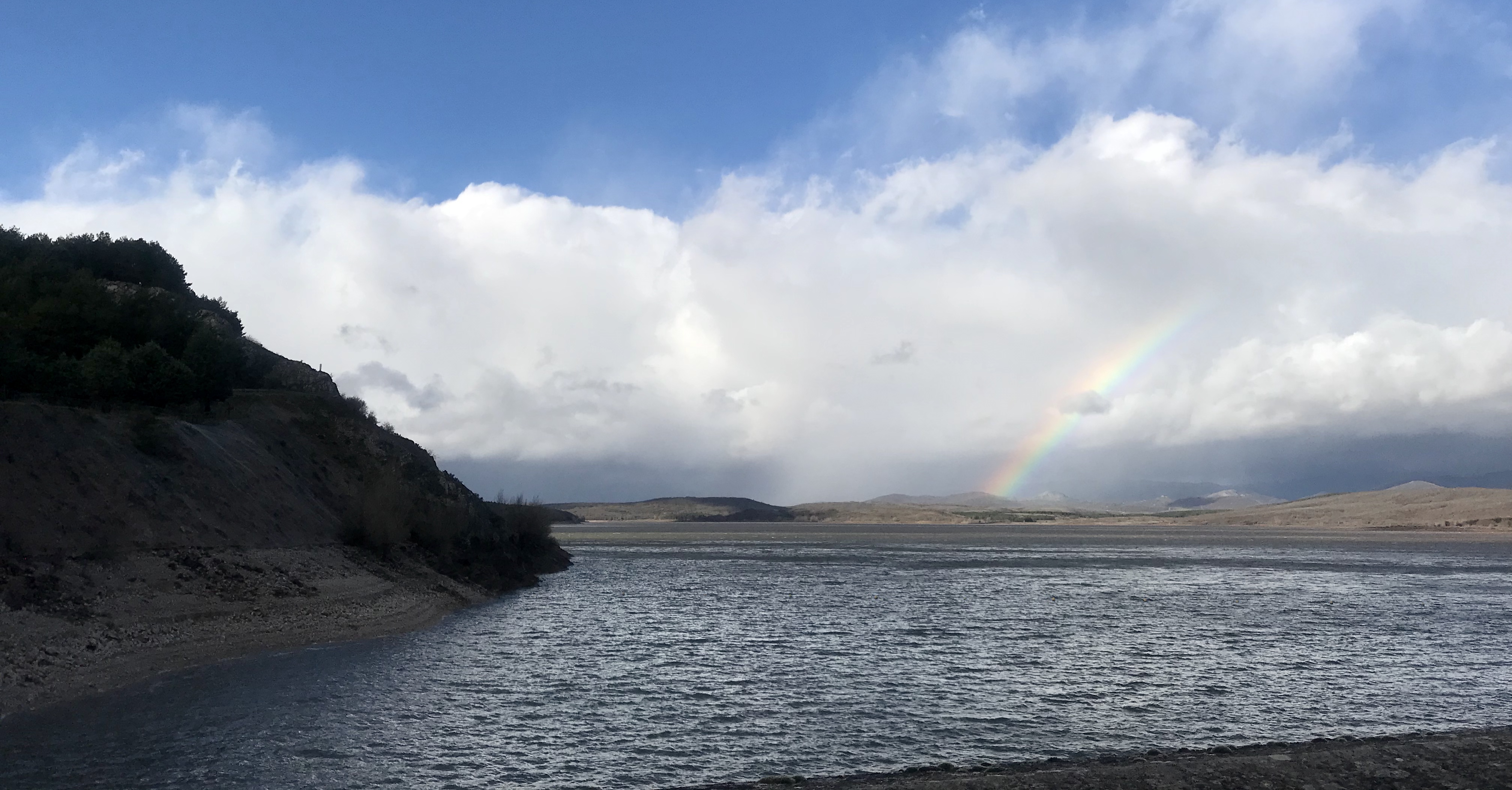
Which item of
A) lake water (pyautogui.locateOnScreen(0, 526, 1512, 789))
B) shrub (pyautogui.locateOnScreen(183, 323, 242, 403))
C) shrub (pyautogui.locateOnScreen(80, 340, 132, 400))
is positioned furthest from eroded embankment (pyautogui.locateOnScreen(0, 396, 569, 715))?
lake water (pyautogui.locateOnScreen(0, 526, 1512, 789))

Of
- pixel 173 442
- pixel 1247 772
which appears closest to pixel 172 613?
pixel 173 442

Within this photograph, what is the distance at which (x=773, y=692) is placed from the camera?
2786cm

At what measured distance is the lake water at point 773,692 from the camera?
2002 cm

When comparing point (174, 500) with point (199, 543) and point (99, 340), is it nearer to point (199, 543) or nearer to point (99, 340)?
point (199, 543)

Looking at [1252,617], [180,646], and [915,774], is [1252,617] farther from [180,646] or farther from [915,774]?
[180,646]

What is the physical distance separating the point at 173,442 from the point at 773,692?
3220 cm

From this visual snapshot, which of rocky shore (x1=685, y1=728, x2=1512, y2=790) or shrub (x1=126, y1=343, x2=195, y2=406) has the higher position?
shrub (x1=126, y1=343, x2=195, y2=406)

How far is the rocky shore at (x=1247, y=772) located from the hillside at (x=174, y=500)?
21372 millimetres

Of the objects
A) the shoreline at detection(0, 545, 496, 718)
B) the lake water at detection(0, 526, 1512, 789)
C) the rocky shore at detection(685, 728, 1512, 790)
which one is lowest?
the lake water at detection(0, 526, 1512, 789)

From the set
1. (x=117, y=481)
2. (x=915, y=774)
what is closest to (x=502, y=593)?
(x=117, y=481)

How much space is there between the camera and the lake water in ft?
65.7

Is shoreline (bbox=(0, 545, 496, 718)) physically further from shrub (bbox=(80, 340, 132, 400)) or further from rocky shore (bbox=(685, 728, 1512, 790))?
rocky shore (bbox=(685, 728, 1512, 790))

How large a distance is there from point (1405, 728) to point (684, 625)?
1114 inches

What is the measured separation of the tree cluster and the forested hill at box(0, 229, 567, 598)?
98mm
